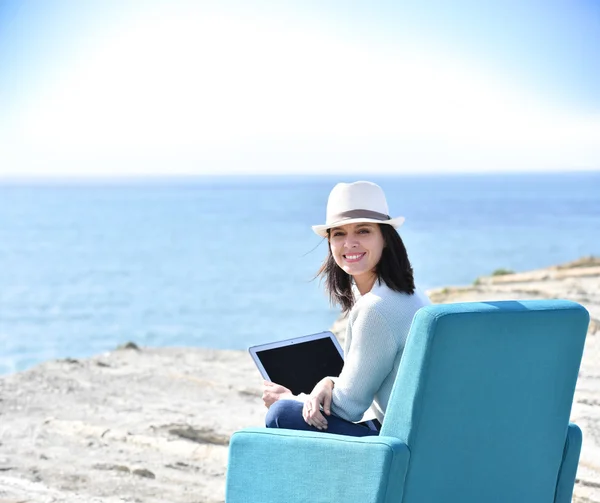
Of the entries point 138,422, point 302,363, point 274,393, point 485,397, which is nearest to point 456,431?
point 485,397

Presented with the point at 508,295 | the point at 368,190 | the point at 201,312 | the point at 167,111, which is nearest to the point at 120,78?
the point at 167,111

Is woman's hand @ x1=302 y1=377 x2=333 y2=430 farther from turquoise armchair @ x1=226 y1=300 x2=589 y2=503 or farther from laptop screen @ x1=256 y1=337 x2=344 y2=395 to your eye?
laptop screen @ x1=256 y1=337 x2=344 y2=395

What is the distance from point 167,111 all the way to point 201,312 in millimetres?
66483

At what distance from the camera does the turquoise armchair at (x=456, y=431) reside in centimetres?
230

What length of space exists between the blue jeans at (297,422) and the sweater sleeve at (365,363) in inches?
1.4

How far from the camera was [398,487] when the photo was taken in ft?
7.55

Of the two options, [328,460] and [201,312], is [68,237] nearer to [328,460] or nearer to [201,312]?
[201,312]

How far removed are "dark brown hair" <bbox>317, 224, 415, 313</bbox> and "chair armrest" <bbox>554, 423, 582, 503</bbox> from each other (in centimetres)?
64

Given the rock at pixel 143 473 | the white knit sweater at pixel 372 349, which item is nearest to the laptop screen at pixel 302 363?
the white knit sweater at pixel 372 349

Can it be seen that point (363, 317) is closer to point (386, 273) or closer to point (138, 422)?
point (386, 273)

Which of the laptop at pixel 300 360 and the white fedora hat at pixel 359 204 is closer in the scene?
the white fedora hat at pixel 359 204

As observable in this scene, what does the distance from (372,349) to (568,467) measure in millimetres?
721

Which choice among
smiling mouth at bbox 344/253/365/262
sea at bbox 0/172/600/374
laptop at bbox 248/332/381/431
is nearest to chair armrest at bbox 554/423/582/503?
laptop at bbox 248/332/381/431

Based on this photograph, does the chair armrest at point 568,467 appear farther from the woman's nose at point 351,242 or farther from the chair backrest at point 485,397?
the woman's nose at point 351,242
